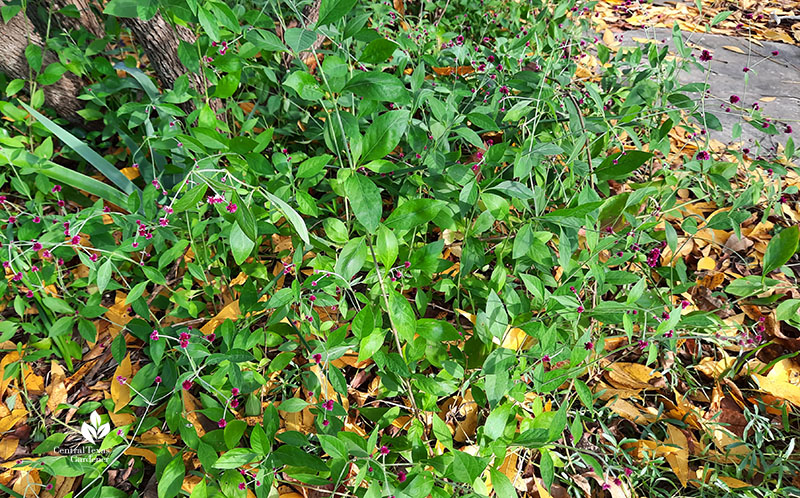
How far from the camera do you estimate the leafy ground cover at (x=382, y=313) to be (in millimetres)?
1057

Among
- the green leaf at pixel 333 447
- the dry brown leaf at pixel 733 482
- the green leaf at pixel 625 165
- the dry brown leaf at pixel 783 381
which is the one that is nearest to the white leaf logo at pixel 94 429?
the green leaf at pixel 333 447

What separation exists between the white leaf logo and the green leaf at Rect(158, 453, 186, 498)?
24cm

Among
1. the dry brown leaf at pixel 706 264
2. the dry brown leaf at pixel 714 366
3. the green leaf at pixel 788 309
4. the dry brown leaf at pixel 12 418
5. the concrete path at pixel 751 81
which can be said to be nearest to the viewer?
the green leaf at pixel 788 309

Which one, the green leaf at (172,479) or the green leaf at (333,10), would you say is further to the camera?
the green leaf at (172,479)

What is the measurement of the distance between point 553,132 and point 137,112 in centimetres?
134

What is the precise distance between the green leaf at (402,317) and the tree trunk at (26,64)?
1.64 metres

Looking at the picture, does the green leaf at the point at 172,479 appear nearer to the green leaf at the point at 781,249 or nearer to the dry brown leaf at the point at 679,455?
the dry brown leaf at the point at 679,455

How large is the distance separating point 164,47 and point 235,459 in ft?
4.70

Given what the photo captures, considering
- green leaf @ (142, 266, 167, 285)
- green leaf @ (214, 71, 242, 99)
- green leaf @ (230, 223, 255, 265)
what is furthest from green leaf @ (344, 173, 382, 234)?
green leaf @ (142, 266, 167, 285)

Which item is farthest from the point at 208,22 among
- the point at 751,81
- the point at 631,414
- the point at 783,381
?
the point at 751,81

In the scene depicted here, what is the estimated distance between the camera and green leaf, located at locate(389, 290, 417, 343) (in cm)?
99

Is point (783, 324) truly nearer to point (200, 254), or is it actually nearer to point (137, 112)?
point (200, 254)

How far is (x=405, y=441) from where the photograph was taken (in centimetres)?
115

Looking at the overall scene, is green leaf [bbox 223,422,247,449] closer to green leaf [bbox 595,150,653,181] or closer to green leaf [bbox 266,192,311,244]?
green leaf [bbox 266,192,311,244]
